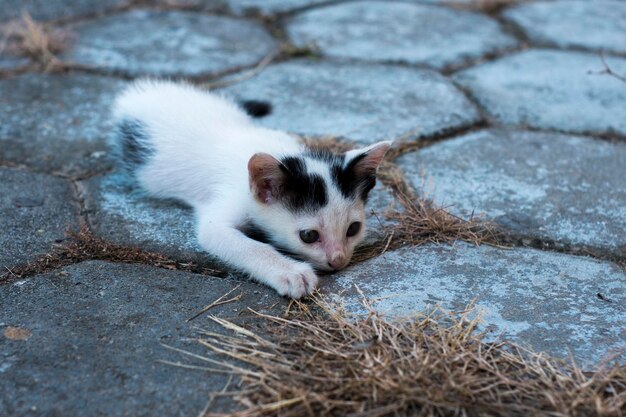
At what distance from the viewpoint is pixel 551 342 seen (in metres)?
1.69

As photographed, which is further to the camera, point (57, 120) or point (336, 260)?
point (57, 120)

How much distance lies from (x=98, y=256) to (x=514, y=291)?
3.75 feet

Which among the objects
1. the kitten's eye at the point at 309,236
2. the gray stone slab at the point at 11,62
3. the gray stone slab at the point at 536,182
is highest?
the gray stone slab at the point at 11,62

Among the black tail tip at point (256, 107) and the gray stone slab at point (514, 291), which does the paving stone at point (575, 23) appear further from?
the gray stone slab at point (514, 291)

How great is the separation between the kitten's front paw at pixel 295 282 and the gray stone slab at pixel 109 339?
3cm

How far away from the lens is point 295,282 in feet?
6.07

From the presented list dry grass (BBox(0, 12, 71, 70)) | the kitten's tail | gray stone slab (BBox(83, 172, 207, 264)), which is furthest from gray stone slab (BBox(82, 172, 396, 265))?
dry grass (BBox(0, 12, 71, 70))

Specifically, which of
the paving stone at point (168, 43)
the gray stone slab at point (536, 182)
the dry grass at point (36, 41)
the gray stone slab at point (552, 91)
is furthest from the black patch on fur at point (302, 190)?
the dry grass at point (36, 41)

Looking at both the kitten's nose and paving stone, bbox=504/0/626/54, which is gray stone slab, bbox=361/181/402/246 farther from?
paving stone, bbox=504/0/626/54

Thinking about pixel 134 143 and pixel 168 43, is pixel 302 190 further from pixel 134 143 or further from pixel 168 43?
pixel 168 43

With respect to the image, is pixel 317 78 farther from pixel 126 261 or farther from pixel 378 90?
pixel 126 261

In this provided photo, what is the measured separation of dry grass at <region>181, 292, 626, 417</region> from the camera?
4.67ft

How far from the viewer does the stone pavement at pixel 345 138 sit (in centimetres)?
167

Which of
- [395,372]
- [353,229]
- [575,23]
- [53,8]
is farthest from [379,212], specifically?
[53,8]
